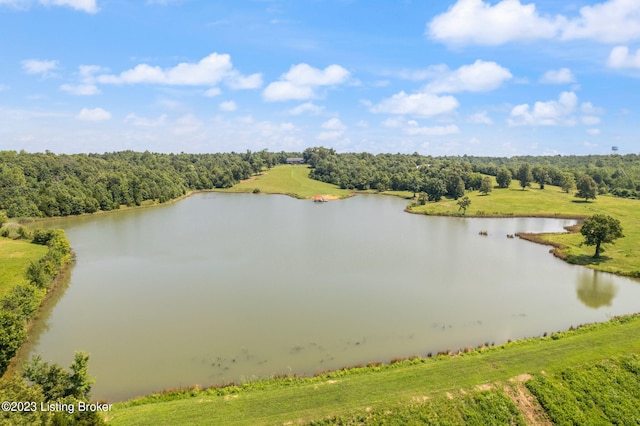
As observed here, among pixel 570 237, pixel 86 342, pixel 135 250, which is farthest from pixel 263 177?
pixel 86 342

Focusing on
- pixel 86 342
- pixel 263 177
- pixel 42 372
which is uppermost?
pixel 263 177

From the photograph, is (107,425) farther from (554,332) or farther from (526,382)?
(554,332)

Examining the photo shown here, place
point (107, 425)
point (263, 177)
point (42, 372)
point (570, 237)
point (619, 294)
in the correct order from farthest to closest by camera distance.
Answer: point (263, 177) → point (570, 237) → point (619, 294) → point (42, 372) → point (107, 425)

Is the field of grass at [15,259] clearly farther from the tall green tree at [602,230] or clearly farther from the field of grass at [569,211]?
the tall green tree at [602,230]

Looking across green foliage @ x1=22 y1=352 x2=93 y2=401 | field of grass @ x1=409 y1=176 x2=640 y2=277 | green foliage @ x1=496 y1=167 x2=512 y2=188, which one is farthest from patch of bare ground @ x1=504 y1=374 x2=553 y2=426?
green foliage @ x1=496 y1=167 x2=512 y2=188

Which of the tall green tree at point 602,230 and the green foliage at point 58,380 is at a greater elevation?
the tall green tree at point 602,230

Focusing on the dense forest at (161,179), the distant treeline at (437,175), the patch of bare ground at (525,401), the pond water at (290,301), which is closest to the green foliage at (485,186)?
the dense forest at (161,179)
